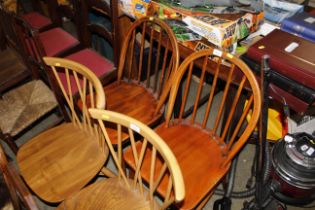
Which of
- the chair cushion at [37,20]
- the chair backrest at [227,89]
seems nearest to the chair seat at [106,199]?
the chair backrest at [227,89]

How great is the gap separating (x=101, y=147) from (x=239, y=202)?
89cm

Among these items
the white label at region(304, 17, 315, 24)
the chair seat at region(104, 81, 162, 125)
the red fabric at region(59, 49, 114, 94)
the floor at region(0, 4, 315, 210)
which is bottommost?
the floor at region(0, 4, 315, 210)

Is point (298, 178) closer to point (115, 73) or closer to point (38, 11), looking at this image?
point (115, 73)

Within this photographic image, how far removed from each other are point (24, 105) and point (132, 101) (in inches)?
26.0

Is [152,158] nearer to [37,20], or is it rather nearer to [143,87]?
[143,87]

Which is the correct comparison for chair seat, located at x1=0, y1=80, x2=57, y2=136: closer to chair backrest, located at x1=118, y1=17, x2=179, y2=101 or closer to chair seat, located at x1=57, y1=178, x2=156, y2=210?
chair backrest, located at x1=118, y1=17, x2=179, y2=101

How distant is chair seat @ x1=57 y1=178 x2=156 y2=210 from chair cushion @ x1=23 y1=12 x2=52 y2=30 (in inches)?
59.8

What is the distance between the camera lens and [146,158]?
4.17 ft

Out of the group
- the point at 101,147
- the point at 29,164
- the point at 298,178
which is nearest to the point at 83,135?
the point at 101,147

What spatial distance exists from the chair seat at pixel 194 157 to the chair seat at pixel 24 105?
65 cm

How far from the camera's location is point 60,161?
1317mm

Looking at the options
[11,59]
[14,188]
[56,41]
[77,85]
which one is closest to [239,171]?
[77,85]

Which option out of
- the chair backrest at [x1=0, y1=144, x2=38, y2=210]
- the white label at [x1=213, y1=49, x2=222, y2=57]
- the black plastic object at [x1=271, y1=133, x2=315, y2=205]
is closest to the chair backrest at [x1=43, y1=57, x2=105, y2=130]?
the chair backrest at [x1=0, y1=144, x2=38, y2=210]

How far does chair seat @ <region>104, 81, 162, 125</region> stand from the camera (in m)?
1.48
